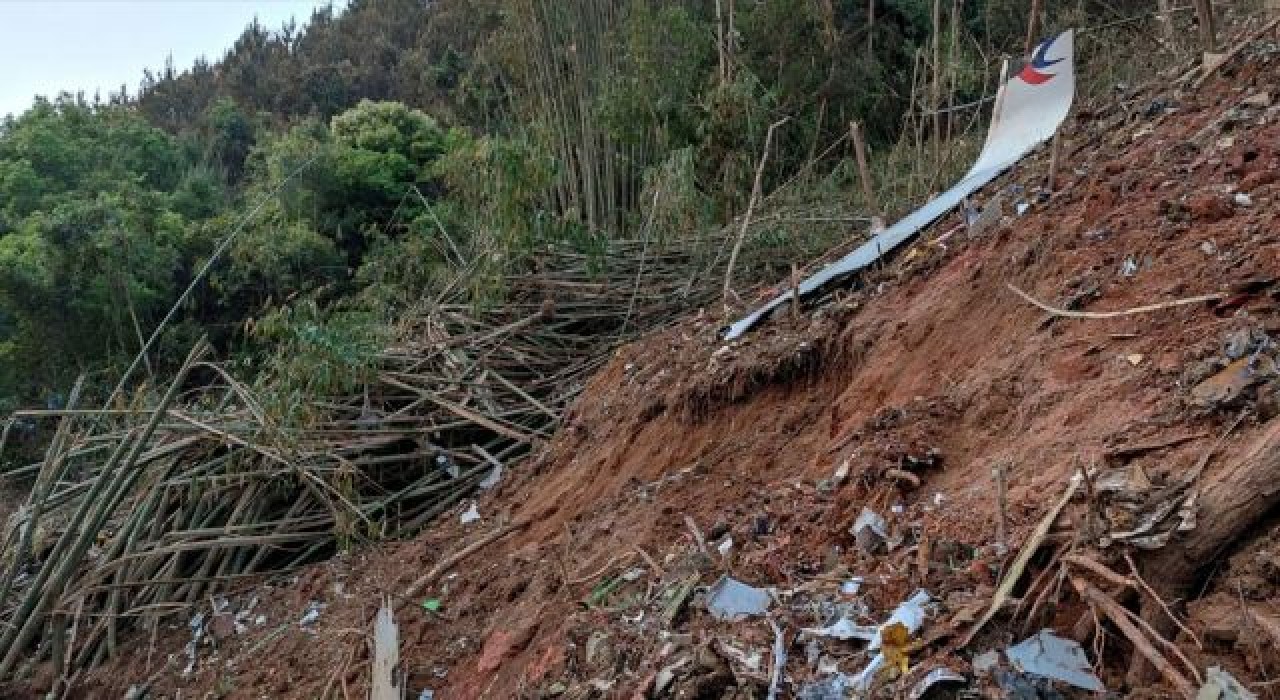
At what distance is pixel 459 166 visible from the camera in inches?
253

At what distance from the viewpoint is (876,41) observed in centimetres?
970

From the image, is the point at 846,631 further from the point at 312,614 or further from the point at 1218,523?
the point at 312,614

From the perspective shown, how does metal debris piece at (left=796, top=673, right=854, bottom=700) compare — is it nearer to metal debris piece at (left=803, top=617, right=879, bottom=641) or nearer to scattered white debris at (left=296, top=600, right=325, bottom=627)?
metal debris piece at (left=803, top=617, right=879, bottom=641)

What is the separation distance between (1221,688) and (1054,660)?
0.26 metres

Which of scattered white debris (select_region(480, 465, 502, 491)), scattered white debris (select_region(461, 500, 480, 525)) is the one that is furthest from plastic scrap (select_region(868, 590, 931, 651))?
scattered white debris (select_region(480, 465, 502, 491))

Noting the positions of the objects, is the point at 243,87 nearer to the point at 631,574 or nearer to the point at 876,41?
the point at 876,41

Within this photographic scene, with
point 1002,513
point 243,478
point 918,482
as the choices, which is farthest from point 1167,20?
point 243,478

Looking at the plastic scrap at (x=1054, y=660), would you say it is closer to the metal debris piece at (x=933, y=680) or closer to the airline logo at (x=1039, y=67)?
the metal debris piece at (x=933, y=680)

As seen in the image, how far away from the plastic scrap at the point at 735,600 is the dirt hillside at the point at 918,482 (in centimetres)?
4

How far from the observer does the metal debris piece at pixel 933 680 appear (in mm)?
1503

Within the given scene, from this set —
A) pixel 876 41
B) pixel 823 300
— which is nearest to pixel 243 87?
pixel 876 41

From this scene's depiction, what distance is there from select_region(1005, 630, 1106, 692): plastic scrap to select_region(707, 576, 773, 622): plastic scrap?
0.52 metres

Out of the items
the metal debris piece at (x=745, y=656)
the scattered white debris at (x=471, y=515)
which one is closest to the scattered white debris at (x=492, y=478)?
the scattered white debris at (x=471, y=515)

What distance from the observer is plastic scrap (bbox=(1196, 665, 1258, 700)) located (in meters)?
1.24
